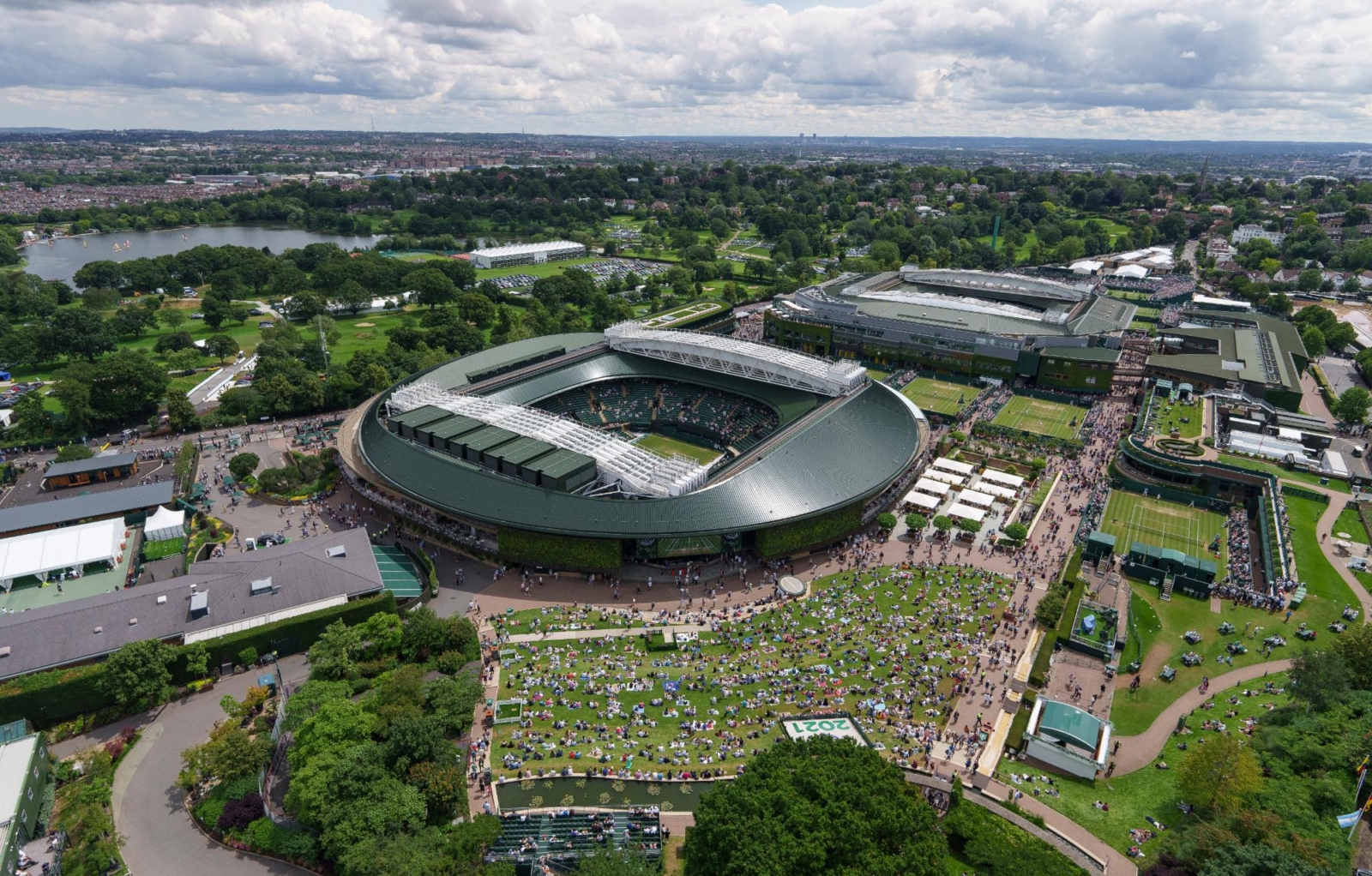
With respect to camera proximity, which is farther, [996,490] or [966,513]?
[996,490]

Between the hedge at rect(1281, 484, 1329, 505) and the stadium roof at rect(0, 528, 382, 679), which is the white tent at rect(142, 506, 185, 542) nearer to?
the stadium roof at rect(0, 528, 382, 679)

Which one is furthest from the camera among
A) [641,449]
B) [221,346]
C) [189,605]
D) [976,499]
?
[221,346]

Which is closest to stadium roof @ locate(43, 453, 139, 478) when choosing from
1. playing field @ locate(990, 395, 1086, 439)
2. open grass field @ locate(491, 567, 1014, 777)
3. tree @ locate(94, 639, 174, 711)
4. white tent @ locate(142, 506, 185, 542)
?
white tent @ locate(142, 506, 185, 542)

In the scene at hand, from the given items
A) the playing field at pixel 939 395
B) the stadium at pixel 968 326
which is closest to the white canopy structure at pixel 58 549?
the playing field at pixel 939 395

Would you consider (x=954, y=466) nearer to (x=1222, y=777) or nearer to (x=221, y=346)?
(x=1222, y=777)

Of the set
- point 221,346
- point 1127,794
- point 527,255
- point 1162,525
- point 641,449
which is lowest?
point 1127,794

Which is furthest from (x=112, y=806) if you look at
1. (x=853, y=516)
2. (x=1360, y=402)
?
(x=1360, y=402)

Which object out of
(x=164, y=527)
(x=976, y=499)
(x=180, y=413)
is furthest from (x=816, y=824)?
(x=180, y=413)
